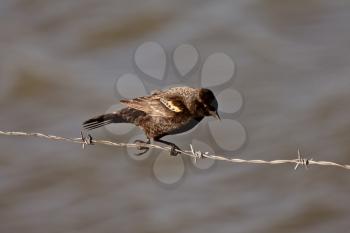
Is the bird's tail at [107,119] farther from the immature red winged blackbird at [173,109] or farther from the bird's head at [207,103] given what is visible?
the bird's head at [207,103]

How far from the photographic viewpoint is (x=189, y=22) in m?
15.6

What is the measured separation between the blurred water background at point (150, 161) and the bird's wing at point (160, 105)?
423 centimetres

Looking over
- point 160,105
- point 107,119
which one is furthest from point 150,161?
point 160,105

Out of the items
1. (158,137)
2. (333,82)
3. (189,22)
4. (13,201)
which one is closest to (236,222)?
(13,201)

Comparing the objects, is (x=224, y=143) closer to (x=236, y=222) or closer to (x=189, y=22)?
(x=236, y=222)

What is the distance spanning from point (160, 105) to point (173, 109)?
0.48ft

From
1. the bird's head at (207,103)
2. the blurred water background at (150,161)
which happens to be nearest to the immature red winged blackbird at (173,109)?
the bird's head at (207,103)

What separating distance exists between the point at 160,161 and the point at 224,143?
945 millimetres

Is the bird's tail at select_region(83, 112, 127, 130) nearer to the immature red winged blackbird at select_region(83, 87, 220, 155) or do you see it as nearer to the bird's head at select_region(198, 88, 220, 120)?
the immature red winged blackbird at select_region(83, 87, 220, 155)

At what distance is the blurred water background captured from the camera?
11180 millimetres

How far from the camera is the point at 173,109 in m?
6.57

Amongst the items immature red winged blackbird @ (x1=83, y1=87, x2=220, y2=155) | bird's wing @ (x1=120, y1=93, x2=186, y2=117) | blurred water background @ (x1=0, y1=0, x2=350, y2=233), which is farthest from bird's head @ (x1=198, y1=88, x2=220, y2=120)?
blurred water background @ (x1=0, y1=0, x2=350, y2=233)

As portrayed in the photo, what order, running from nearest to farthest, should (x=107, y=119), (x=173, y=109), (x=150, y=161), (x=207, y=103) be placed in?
1. (x=207, y=103)
2. (x=173, y=109)
3. (x=107, y=119)
4. (x=150, y=161)

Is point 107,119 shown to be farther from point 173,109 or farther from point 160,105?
point 173,109
